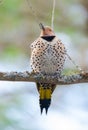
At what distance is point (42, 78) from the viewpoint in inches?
93.7

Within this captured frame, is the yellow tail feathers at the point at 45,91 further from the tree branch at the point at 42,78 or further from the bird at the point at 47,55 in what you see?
the tree branch at the point at 42,78

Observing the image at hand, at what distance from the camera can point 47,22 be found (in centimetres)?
353

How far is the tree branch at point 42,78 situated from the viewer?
2289mm

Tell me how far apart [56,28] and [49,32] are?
98 cm

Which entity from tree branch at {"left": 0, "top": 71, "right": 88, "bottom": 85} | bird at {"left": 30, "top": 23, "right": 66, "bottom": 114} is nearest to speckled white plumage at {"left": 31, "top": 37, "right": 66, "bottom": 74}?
bird at {"left": 30, "top": 23, "right": 66, "bottom": 114}

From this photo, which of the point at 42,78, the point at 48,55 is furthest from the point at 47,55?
the point at 42,78

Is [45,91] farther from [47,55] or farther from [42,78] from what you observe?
[42,78]

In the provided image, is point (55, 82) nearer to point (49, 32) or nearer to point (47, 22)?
point (49, 32)

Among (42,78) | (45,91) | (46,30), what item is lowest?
(45,91)

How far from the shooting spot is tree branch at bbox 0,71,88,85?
7.51ft

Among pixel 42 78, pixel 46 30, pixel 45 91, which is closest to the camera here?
pixel 42 78

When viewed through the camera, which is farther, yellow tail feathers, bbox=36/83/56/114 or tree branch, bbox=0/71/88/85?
yellow tail feathers, bbox=36/83/56/114

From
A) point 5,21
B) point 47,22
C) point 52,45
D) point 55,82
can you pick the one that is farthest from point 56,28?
point 55,82

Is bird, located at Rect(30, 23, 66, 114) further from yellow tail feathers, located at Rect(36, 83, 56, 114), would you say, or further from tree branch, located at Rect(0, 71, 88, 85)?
tree branch, located at Rect(0, 71, 88, 85)
